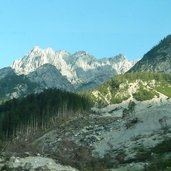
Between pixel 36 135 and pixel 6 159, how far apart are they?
115 m

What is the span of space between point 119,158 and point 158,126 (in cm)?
3968

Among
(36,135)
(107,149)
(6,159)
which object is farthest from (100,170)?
(36,135)

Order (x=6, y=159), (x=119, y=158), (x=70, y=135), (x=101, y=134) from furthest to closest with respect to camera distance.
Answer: (x=70, y=135)
(x=101, y=134)
(x=119, y=158)
(x=6, y=159)

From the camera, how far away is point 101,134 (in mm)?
149875

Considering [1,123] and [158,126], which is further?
[1,123]

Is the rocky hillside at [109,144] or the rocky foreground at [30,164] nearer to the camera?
the rocky foreground at [30,164]

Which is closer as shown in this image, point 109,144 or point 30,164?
point 30,164

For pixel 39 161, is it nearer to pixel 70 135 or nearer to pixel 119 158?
pixel 119 158

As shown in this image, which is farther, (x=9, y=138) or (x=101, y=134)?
(x=9, y=138)

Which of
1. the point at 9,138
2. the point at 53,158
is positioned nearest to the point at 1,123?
the point at 9,138

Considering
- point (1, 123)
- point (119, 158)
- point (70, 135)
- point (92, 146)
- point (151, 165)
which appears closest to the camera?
point (151, 165)

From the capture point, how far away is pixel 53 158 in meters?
75.0

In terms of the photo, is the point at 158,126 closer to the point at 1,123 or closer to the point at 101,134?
the point at 101,134

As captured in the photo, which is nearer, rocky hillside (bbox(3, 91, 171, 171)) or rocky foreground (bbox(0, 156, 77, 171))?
rocky foreground (bbox(0, 156, 77, 171))
